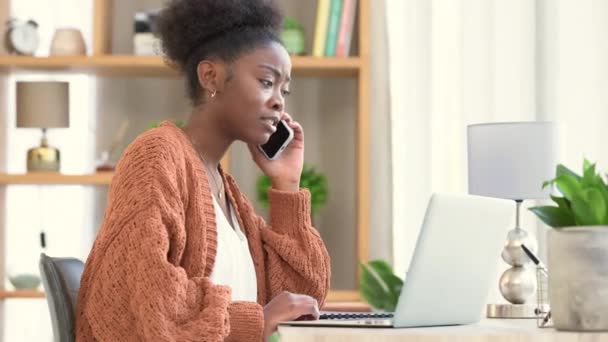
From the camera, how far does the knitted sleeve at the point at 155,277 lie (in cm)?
178

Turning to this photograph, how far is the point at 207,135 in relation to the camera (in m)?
2.25

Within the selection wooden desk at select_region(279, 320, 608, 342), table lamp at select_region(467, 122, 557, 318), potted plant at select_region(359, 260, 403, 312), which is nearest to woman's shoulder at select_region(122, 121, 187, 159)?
wooden desk at select_region(279, 320, 608, 342)

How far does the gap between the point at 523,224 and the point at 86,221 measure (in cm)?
144

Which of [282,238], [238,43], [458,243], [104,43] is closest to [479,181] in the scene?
[282,238]

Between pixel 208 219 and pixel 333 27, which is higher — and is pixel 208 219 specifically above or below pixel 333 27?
below

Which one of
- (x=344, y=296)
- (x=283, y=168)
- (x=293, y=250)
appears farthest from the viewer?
(x=344, y=296)

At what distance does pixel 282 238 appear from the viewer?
2389mm

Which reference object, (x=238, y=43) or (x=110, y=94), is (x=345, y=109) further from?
(x=238, y=43)

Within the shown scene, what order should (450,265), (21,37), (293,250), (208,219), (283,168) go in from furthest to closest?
(21,37)
(283,168)
(293,250)
(208,219)
(450,265)

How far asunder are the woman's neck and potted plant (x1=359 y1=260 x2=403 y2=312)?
1.25 m

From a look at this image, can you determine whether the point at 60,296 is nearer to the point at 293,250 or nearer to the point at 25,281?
the point at 293,250

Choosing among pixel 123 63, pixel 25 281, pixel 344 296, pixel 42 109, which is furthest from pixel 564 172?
pixel 25 281

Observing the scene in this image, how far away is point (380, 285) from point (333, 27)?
0.84m

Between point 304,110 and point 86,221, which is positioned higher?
point 304,110
